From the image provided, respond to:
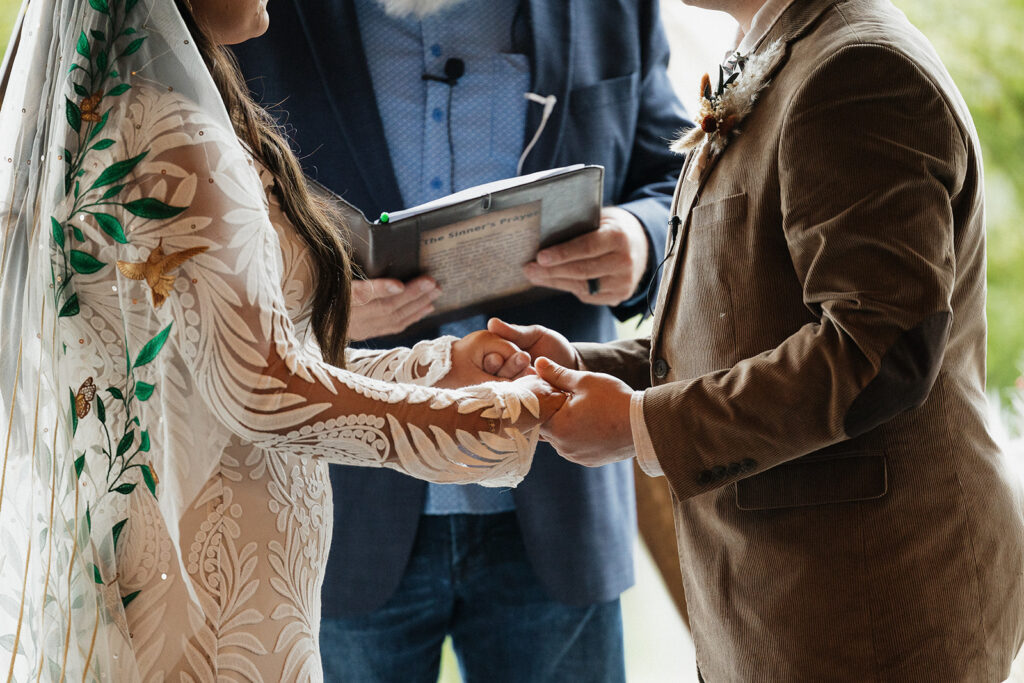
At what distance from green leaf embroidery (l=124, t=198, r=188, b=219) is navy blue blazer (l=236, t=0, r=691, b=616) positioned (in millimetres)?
774

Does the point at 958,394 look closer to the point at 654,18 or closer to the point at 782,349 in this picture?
the point at 782,349

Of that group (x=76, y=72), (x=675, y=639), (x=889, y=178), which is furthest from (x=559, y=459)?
(x=675, y=639)

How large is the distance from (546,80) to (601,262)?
0.40m

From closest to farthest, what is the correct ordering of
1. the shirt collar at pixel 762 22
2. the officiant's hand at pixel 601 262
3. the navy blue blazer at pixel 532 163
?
the shirt collar at pixel 762 22, the officiant's hand at pixel 601 262, the navy blue blazer at pixel 532 163

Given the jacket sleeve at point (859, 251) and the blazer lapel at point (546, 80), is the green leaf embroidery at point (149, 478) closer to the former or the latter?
the jacket sleeve at point (859, 251)

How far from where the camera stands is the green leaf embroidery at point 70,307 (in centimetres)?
109

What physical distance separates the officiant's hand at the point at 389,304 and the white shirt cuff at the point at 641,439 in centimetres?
51

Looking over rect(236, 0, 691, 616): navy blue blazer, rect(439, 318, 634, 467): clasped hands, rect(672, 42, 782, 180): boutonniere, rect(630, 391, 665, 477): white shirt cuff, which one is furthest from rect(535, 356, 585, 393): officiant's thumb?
rect(236, 0, 691, 616): navy blue blazer

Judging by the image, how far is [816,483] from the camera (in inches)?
48.4

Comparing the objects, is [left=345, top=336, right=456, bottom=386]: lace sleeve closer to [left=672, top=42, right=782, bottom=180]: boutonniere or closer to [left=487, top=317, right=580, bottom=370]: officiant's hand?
[left=487, top=317, right=580, bottom=370]: officiant's hand

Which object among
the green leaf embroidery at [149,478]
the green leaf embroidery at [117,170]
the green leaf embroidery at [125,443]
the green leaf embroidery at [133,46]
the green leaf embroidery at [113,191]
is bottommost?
the green leaf embroidery at [149,478]

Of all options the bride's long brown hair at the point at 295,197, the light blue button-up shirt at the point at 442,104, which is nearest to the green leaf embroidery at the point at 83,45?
the bride's long brown hair at the point at 295,197

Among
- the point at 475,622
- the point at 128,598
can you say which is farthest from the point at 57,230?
the point at 475,622

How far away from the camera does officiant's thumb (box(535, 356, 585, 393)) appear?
1358mm
